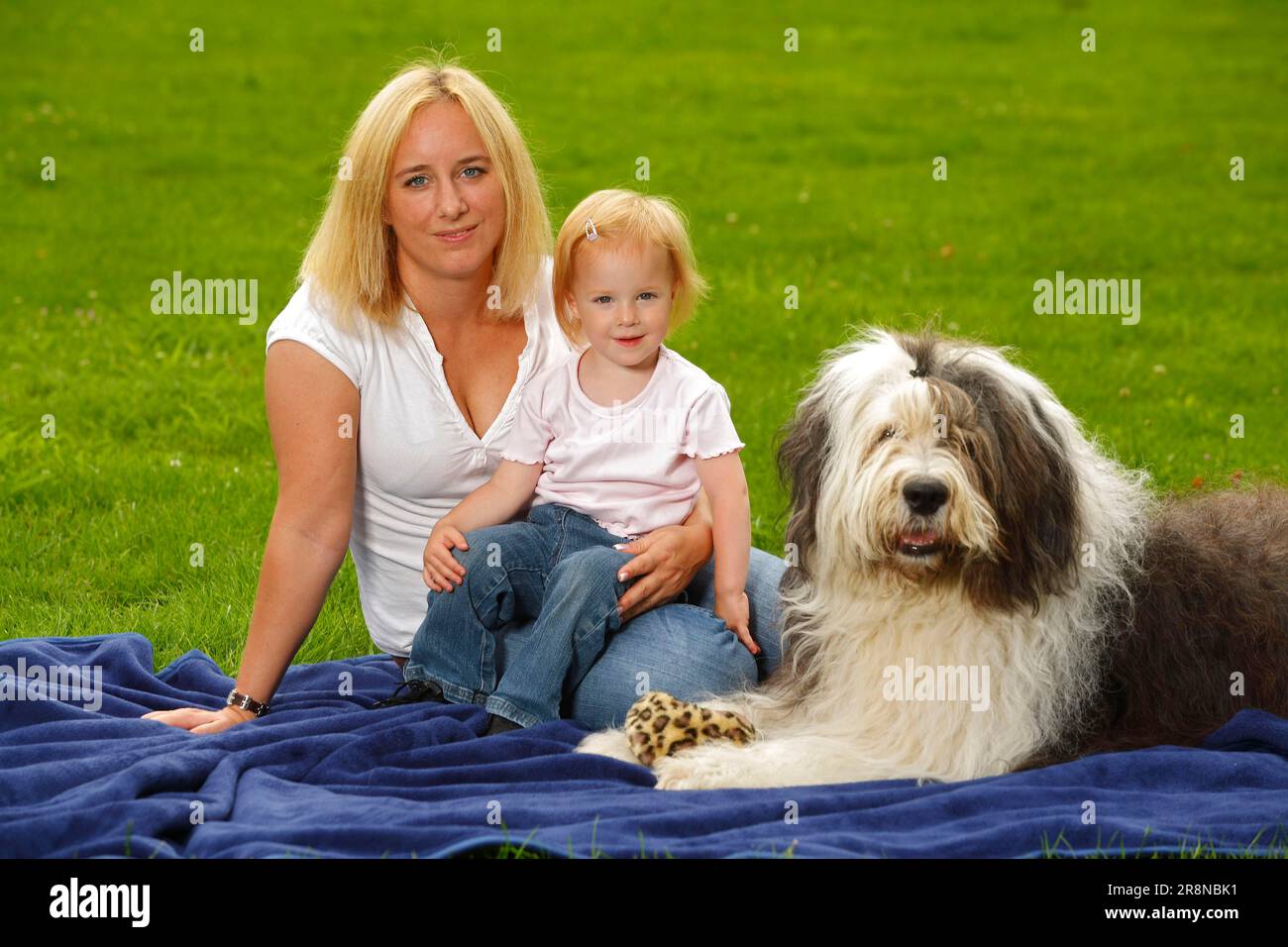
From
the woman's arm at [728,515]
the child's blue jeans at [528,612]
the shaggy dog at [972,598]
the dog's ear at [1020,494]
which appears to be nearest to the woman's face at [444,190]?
the child's blue jeans at [528,612]

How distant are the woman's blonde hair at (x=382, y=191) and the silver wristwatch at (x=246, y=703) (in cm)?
113

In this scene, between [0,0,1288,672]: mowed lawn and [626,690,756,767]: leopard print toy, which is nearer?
[626,690,756,767]: leopard print toy

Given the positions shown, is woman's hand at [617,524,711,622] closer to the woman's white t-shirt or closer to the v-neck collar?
the woman's white t-shirt

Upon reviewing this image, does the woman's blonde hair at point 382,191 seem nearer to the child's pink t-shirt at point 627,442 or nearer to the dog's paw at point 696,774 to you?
the child's pink t-shirt at point 627,442

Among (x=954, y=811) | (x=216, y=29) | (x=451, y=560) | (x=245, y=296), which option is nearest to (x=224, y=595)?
(x=451, y=560)

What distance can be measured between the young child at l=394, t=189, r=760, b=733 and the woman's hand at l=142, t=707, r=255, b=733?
52 centimetres

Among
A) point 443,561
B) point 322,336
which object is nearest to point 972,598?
point 443,561

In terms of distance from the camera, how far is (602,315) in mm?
4547

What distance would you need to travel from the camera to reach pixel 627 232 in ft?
14.7

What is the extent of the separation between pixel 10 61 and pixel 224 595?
37.9ft

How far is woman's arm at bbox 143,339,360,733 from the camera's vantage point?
4668 mm

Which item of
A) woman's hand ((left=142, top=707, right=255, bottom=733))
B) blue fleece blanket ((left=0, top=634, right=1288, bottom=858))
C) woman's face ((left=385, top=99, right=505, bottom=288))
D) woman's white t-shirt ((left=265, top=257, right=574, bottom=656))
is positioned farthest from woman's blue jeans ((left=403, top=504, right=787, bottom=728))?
woman's face ((left=385, top=99, right=505, bottom=288))

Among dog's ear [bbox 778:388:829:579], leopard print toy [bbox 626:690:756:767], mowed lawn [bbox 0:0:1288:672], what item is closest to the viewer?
dog's ear [bbox 778:388:829:579]
